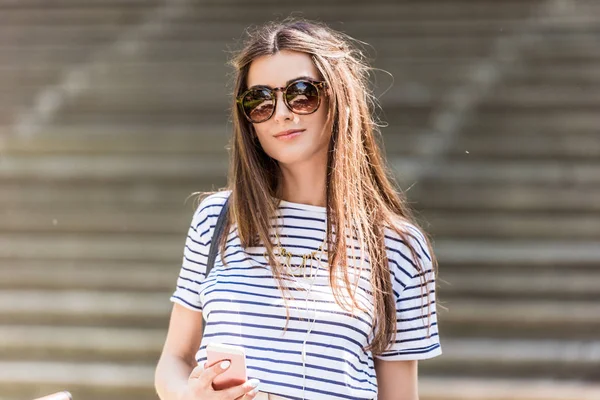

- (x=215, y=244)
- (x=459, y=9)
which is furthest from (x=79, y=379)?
(x=459, y=9)

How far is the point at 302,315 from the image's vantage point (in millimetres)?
1390

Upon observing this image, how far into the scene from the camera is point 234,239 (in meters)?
1.53

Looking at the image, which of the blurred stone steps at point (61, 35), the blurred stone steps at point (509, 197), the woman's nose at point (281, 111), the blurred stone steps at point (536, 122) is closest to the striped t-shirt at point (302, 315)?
the woman's nose at point (281, 111)

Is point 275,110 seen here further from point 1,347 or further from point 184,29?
point 1,347

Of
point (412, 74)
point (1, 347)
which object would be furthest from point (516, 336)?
point (1, 347)

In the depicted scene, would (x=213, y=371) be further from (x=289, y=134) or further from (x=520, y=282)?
(x=520, y=282)

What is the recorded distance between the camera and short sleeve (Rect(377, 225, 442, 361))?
1436mm

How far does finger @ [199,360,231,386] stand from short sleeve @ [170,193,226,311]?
0.88 feet

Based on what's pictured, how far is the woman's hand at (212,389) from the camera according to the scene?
1.27 m

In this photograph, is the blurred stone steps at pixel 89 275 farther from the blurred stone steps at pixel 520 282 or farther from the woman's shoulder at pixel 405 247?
the woman's shoulder at pixel 405 247

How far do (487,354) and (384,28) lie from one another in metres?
1.69

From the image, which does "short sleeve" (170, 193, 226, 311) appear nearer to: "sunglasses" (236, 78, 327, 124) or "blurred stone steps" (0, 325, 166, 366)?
"sunglasses" (236, 78, 327, 124)

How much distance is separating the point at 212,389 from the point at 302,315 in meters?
0.24

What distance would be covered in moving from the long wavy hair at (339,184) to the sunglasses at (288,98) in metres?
0.04
